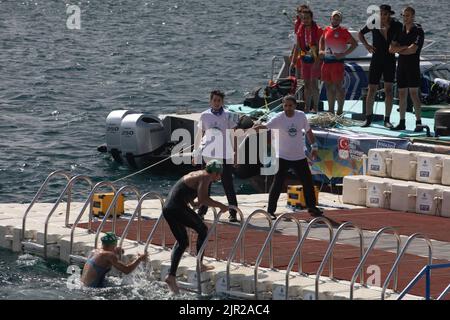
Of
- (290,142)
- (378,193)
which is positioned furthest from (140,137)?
(290,142)

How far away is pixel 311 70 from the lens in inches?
983

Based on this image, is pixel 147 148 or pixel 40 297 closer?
pixel 40 297

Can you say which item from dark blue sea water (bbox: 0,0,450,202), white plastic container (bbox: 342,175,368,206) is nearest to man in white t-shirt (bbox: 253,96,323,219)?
white plastic container (bbox: 342,175,368,206)

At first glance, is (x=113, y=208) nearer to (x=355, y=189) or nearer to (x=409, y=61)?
(x=355, y=189)

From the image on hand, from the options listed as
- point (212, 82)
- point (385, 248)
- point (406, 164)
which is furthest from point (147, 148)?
point (212, 82)

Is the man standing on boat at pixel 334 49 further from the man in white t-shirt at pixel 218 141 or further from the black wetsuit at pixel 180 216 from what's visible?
the black wetsuit at pixel 180 216

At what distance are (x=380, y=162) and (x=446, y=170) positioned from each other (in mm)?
1277

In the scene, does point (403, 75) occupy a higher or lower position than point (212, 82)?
higher

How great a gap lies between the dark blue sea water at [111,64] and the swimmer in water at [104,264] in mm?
9939

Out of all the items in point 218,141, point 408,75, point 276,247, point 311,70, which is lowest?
point 276,247

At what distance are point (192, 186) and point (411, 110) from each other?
10.8 m

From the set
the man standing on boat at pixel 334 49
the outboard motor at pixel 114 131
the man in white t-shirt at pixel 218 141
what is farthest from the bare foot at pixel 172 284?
the outboard motor at pixel 114 131
